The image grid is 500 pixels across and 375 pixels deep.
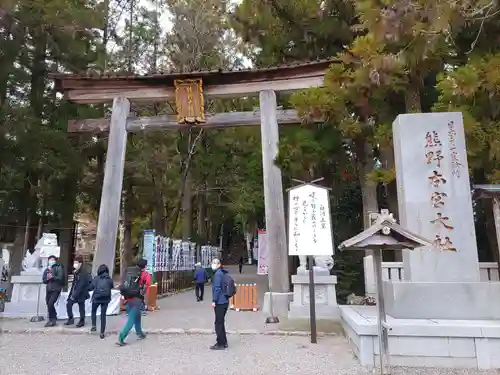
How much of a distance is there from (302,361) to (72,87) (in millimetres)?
10401

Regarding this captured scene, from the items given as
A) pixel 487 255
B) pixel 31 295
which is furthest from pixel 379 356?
pixel 487 255

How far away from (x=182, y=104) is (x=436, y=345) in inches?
362

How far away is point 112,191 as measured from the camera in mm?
11531

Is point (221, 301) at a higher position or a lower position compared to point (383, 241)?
lower

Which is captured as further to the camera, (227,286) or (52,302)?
(52,302)

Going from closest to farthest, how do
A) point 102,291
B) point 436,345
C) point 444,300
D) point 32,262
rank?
point 436,345 → point 444,300 → point 102,291 → point 32,262

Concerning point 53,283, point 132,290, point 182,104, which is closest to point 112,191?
point 182,104

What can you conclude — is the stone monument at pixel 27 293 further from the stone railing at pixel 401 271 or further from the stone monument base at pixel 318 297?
the stone railing at pixel 401 271

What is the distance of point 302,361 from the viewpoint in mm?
6086

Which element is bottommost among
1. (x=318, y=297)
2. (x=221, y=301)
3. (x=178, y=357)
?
(x=178, y=357)

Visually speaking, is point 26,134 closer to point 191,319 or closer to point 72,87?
point 72,87

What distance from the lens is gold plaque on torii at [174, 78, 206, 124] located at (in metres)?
11.9

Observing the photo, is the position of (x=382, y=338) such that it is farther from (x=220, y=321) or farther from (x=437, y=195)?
(x=437, y=195)

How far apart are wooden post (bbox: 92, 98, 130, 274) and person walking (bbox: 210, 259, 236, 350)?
5058 mm
